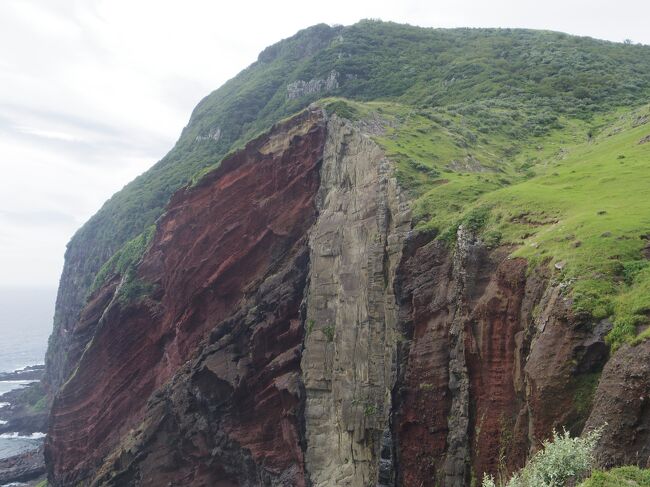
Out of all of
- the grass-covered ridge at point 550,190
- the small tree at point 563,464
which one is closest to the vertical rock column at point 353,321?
the grass-covered ridge at point 550,190

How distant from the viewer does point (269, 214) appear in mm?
38500

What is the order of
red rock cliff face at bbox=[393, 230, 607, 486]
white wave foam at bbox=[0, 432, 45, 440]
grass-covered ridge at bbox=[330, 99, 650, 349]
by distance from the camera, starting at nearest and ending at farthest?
1. red rock cliff face at bbox=[393, 230, 607, 486]
2. grass-covered ridge at bbox=[330, 99, 650, 349]
3. white wave foam at bbox=[0, 432, 45, 440]

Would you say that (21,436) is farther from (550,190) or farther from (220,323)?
(550,190)

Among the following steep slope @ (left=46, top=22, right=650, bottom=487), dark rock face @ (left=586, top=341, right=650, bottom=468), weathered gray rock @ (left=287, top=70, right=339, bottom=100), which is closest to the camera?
dark rock face @ (left=586, top=341, right=650, bottom=468)

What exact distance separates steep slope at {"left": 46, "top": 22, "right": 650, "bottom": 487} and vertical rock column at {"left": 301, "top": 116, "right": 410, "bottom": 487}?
120 mm

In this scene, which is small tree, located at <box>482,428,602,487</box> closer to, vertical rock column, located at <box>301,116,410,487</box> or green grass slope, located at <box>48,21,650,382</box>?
green grass slope, located at <box>48,21,650,382</box>

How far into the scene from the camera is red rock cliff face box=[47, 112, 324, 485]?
1314 inches

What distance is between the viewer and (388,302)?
88.2 feet

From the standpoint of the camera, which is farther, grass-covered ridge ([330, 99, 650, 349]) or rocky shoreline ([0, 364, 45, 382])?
rocky shoreline ([0, 364, 45, 382])

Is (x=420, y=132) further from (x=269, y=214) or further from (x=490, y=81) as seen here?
(x=490, y=81)

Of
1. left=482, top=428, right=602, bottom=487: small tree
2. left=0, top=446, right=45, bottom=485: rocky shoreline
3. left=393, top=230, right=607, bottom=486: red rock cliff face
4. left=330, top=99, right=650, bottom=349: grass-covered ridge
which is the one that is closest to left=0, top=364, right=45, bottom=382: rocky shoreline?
left=0, top=446, right=45, bottom=485: rocky shoreline

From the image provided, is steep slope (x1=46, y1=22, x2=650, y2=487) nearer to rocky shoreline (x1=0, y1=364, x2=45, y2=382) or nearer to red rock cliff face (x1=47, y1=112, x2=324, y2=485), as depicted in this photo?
red rock cliff face (x1=47, y1=112, x2=324, y2=485)

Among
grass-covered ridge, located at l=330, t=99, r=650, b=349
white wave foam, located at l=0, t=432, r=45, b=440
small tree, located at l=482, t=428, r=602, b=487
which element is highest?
grass-covered ridge, located at l=330, t=99, r=650, b=349

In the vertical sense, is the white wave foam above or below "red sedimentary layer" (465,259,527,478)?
below
